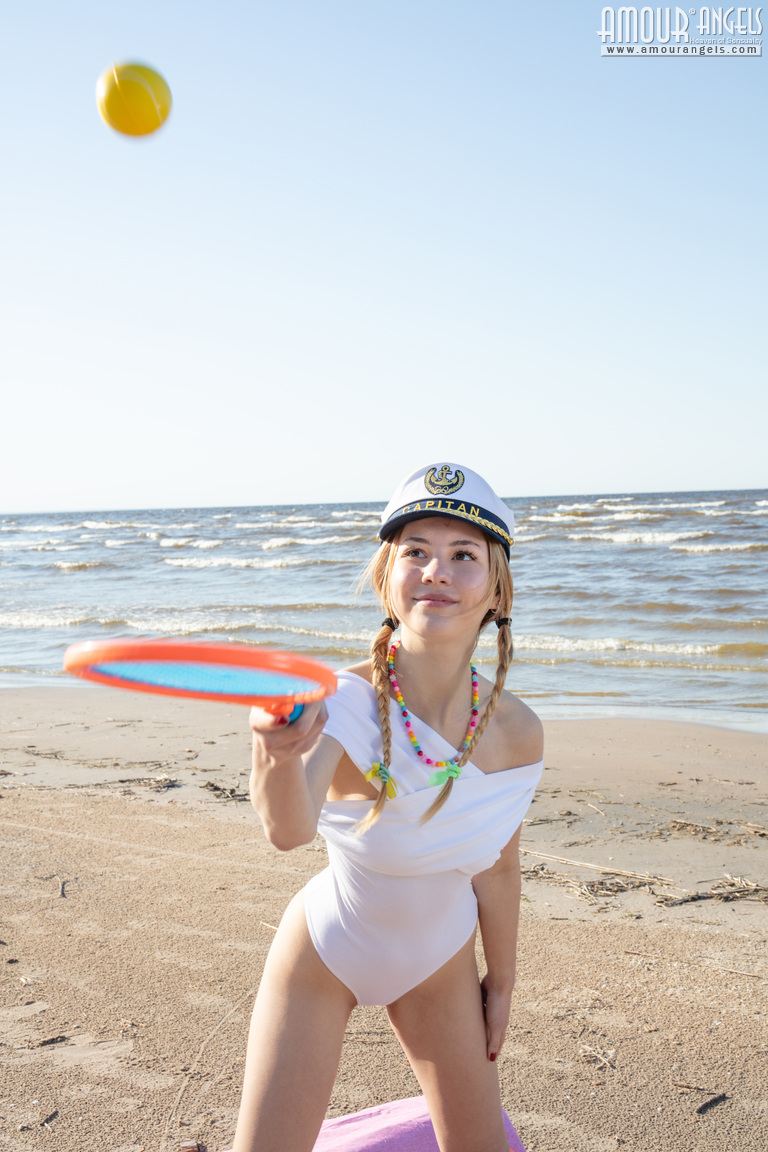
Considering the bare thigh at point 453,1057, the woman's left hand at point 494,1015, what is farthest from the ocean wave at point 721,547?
the bare thigh at point 453,1057

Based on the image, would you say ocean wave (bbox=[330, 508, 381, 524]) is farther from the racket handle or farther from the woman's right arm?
the racket handle

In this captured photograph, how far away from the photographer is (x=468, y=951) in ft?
8.21

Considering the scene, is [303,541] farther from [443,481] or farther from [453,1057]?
[453,1057]

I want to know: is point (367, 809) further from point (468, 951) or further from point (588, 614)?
point (588, 614)

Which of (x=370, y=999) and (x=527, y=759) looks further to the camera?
(x=527, y=759)

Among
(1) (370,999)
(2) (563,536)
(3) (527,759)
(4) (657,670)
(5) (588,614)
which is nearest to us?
(1) (370,999)

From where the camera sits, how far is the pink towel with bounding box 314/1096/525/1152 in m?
2.83

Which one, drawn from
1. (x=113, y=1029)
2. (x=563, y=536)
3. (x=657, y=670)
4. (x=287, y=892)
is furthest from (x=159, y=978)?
(x=563, y=536)

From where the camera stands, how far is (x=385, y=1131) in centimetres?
288

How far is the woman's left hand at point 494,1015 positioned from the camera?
2525 millimetres

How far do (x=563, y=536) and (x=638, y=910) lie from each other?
85.1ft

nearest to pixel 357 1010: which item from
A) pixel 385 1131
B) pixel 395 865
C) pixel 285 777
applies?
pixel 385 1131

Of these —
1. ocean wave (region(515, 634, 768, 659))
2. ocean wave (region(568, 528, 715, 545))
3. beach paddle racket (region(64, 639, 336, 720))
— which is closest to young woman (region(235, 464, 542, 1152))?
beach paddle racket (region(64, 639, 336, 720))

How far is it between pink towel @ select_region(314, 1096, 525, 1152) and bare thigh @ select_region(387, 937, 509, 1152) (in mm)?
352
